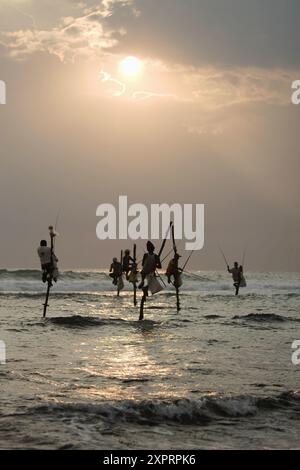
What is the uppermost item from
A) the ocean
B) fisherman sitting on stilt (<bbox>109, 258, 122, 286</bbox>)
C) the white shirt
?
the white shirt

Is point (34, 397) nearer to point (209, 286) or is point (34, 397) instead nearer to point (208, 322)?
point (208, 322)

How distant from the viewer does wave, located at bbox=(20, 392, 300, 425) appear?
333 inches

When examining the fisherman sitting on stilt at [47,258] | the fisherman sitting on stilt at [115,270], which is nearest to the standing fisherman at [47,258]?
the fisherman sitting on stilt at [47,258]

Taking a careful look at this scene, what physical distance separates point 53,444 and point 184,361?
21.1 feet

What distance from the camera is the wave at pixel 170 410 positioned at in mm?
8453

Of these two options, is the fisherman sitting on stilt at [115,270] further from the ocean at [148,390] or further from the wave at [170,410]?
the wave at [170,410]

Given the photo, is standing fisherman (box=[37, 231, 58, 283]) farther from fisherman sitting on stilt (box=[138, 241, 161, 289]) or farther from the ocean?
the ocean

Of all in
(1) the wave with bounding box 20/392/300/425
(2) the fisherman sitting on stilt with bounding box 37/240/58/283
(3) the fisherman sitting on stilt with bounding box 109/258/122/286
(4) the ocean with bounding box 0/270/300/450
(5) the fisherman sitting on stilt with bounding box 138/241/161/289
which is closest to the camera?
(4) the ocean with bounding box 0/270/300/450

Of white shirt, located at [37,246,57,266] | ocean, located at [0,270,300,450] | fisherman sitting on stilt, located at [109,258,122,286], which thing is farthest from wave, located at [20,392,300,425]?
fisherman sitting on stilt, located at [109,258,122,286]

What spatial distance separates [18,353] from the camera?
13789 mm

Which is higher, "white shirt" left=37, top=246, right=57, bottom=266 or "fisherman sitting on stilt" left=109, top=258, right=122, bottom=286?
"white shirt" left=37, top=246, right=57, bottom=266

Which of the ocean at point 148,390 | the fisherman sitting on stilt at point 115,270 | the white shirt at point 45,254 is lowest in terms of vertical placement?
the ocean at point 148,390

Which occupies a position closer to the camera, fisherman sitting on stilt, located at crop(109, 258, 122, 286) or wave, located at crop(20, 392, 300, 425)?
wave, located at crop(20, 392, 300, 425)
